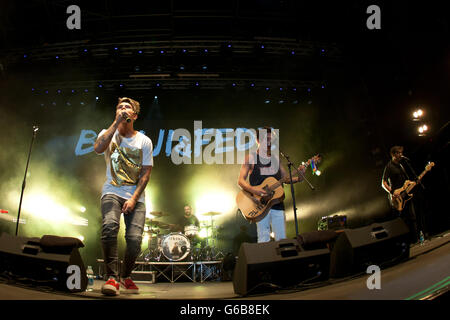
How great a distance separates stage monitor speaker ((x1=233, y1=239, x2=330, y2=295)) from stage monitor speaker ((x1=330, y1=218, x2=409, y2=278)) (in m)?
0.19

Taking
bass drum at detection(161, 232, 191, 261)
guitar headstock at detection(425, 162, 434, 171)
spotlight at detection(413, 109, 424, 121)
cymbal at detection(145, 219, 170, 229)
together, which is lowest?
bass drum at detection(161, 232, 191, 261)

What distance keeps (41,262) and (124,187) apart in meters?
0.95

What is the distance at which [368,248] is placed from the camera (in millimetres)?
2533

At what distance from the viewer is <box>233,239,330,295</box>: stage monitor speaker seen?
2.30 meters

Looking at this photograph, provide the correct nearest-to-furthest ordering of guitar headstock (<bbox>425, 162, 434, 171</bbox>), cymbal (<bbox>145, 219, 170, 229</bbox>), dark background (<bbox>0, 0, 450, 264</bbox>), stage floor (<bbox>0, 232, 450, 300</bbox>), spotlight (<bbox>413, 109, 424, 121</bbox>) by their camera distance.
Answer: stage floor (<bbox>0, 232, 450, 300</bbox>), guitar headstock (<bbox>425, 162, 434, 171</bbox>), spotlight (<bbox>413, 109, 424, 121</bbox>), dark background (<bbox>0, 0, 450, 264</bbox>), cymbal (<bbox>145, 219, 170, 229</bbox>)

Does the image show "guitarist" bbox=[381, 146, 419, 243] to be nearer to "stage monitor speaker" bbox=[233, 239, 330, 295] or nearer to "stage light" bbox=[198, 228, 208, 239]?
"stage monitor speaker" bbox=[233, 239, 330, 295]

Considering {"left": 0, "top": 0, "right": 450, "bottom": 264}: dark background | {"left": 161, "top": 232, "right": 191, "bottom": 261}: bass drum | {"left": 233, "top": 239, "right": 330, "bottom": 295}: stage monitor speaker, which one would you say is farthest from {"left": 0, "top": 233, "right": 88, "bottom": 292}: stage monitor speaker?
{"left": 0, "top": 0, "right": 450, "bottom": 264}: dark background

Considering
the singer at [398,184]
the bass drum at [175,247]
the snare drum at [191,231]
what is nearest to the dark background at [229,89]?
the singer at [398,184]

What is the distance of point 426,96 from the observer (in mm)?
5984

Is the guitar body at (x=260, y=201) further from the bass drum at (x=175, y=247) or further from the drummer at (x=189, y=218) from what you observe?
the drummer at (x=189, y=218)

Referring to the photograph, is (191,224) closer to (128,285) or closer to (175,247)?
(175,247)

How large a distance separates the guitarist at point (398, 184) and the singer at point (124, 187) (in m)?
5.32

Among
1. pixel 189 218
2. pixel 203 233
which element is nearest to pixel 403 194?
pixel 203 233

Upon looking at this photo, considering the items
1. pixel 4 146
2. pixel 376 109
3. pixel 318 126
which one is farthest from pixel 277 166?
pixel 4 146
